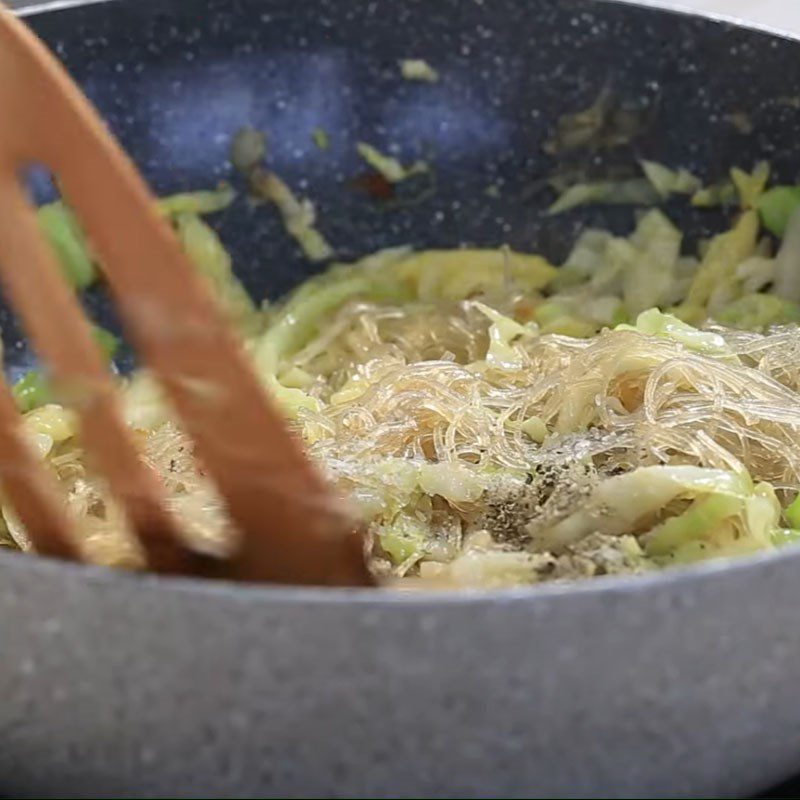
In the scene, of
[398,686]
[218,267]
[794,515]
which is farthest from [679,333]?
[398,686]

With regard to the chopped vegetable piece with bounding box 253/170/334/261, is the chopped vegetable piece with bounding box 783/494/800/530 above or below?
above

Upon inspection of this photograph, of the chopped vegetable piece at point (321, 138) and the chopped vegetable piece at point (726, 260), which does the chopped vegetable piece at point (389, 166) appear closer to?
the chopped vegetable piece at point (321, 138)

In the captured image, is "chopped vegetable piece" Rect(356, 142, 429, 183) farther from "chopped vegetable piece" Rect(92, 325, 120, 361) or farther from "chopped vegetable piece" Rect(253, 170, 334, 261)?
"chopped vegetable piece" Rect(92, 325, 120, 361)

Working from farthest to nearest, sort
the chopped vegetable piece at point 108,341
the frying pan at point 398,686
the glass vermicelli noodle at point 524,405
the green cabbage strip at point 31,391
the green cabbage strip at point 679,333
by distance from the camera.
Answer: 1. the chopped vegetable piece at point 108,341
2. the green cabbage strip at point 31,391
3. the green cabbage strip at point 679,333
4. the glass vermicelli noodle at point 524,405
5. the frying pan at point 398,686

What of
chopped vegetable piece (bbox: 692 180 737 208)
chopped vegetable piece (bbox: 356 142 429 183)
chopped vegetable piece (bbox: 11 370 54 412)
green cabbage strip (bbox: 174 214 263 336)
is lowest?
chopped vegetable piece (bbox: 11 370 54 412)

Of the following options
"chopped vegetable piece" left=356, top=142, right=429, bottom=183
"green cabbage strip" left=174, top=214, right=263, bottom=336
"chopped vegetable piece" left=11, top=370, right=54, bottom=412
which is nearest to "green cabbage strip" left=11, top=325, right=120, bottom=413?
"chopped vegetable piece" left=11, top=370, right=54, bottom=412

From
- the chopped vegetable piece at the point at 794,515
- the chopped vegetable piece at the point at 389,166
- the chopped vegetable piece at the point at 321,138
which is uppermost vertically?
the chopped vegetable piece at the point at 321,138

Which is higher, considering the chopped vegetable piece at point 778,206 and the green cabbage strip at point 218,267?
the chopped vegetable piece at point 778,206

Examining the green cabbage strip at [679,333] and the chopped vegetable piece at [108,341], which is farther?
the chopped vegetable piece at [108,341]

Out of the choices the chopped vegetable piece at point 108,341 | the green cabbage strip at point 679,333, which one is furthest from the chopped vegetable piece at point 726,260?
the chopped vegetable piece at point 108,341
